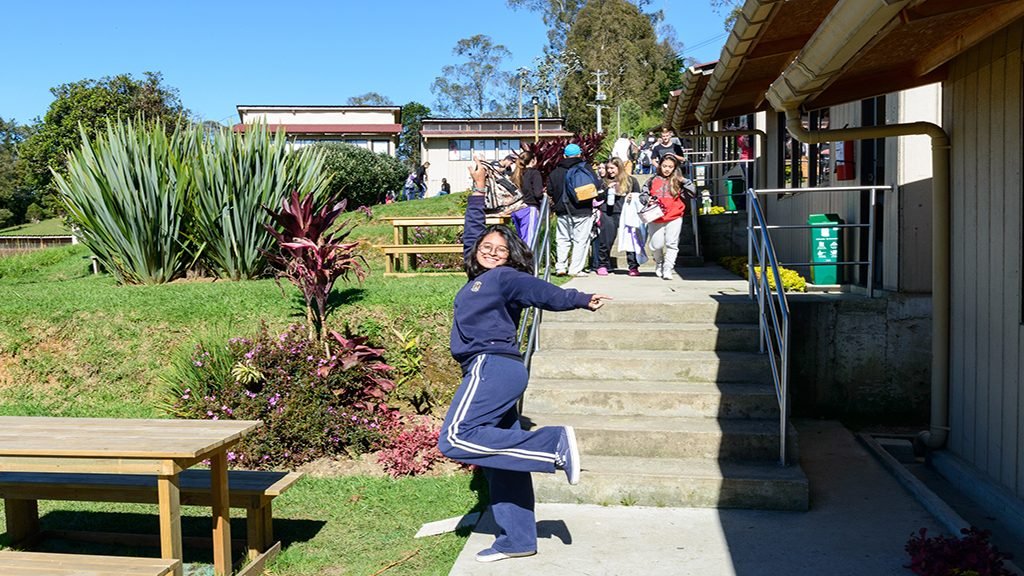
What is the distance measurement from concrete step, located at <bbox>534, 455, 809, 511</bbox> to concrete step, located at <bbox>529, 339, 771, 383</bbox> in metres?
0.99

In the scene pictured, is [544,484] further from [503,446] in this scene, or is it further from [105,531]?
[105,531]

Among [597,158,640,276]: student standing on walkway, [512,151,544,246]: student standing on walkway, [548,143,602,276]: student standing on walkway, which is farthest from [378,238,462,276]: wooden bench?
[597,158,640,276]: student standing on walkway

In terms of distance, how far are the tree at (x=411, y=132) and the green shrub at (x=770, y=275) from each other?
6705 centimetres

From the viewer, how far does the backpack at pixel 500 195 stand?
11.0 metres

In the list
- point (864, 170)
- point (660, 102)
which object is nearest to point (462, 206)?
point (864, 170)

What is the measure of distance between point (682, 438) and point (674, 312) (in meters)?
1.81

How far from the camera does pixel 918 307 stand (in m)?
7.96

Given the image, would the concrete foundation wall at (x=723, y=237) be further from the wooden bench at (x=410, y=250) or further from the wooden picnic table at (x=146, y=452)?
the wooden picnic table at (x=146, y=452)

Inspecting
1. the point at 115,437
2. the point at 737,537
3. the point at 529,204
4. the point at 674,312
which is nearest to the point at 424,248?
the point at 529,204

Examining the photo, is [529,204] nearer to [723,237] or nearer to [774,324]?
[723,237]

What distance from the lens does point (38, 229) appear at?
51.6 meters

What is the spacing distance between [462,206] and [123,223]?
9.98m

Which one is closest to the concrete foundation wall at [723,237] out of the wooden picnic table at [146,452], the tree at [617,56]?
the wooden picnic table at [146,452]

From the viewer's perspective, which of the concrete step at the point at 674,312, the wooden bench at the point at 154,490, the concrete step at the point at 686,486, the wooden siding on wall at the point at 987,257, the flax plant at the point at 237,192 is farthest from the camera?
the flax plant at the point at 237,192
